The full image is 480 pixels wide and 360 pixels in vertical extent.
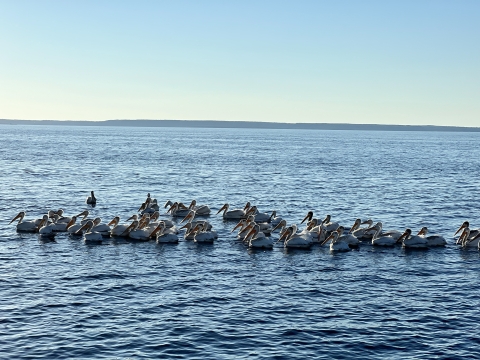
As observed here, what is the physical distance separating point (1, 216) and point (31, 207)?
4364mm

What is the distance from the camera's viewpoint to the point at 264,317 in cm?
2228

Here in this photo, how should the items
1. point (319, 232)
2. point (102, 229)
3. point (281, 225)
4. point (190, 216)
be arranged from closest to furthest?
point (319, 232) < point (102, 229) < point (281, 225) < point (190, 216)

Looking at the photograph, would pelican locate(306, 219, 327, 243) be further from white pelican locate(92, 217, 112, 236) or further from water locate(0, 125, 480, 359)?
white pelican locate(92, 217, 112, 236)

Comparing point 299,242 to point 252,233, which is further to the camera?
point 252,233

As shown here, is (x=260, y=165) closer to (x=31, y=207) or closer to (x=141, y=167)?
(x=141, y=167)

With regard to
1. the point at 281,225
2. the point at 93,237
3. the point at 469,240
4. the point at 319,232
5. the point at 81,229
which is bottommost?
the point at 93,237

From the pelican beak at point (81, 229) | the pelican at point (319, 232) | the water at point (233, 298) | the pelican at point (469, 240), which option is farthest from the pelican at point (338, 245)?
the pelican beak at point (81, 229)

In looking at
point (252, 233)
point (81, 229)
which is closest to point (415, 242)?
point (252, 233)

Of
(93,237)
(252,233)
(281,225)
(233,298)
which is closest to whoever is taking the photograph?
(233,298)

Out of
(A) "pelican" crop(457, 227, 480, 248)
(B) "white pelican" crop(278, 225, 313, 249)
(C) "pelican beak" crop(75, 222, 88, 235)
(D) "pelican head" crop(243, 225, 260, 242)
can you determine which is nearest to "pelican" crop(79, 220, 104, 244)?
(C) "pelican beak" crop(75, 222, 88, 235)

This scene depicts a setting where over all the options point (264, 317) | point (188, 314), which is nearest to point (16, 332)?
point (188, 314)

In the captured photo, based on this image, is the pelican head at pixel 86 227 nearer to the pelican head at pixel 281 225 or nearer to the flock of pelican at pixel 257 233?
the flock of pelican at pixel 257 233

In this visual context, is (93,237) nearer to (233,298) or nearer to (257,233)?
(257,233)

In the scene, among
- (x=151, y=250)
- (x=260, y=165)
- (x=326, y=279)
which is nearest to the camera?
(x=326, y=279)
